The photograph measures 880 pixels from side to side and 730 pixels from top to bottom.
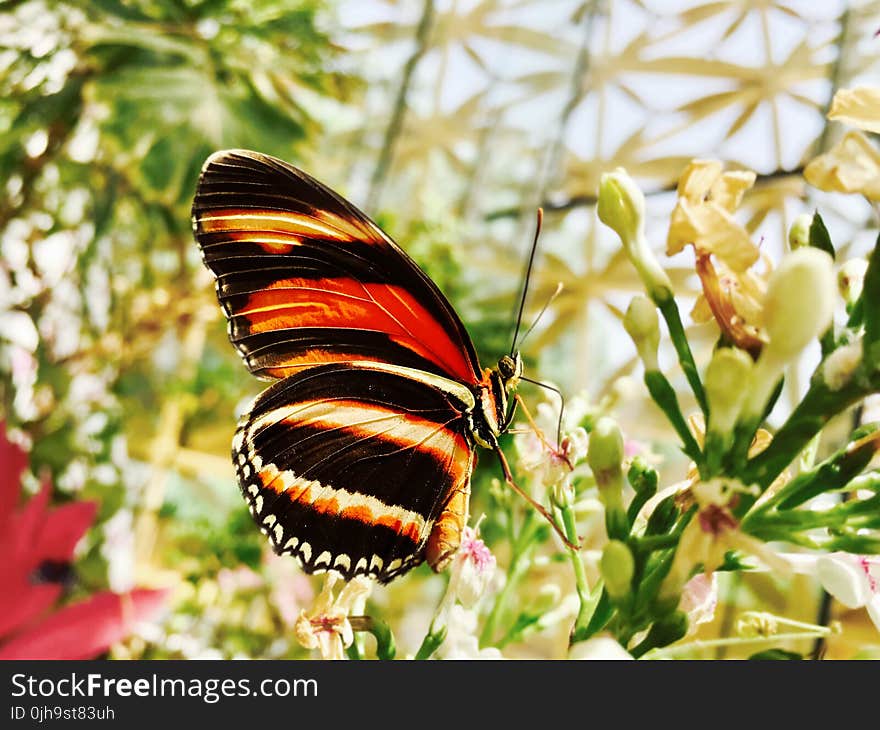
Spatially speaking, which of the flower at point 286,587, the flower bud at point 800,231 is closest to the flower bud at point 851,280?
the flower bud at point 800,231

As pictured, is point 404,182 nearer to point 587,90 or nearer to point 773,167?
point 587,90

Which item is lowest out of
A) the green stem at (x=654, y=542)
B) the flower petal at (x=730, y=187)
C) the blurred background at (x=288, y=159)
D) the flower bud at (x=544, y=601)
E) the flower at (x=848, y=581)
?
the flower at (x=848, y=581)

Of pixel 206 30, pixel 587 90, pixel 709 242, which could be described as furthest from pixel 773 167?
pixel 709 242

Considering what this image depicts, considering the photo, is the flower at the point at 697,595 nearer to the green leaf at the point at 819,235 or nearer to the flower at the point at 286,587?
the green leaf at the point at 819,235

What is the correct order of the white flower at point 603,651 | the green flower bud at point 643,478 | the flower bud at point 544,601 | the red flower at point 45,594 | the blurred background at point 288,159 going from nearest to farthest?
1. the white flower at point 603,651
2. the green flower bud at point 643,478
3. the flower bud at point 544,601
4. the red flower at point 45,594
5. the blurred background at point 288,159

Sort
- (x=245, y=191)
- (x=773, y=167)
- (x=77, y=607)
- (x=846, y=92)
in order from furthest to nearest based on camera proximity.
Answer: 1. (x=773, y=167)
2. (x=77, y=607)
3. (x=245, y=191)
4. (x=846, y=92)

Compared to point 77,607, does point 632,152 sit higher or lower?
higher

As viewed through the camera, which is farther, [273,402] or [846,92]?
[273,402]

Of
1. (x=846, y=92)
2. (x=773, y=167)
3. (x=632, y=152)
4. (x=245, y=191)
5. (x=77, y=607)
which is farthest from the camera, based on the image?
(x=632, y=152)
